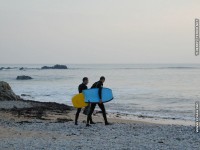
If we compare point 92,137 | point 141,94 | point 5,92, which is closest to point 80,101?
point 92,137

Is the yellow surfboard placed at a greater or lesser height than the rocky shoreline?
greater

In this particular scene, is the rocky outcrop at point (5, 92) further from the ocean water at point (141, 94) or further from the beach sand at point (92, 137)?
the beach sand at point (92, 137)

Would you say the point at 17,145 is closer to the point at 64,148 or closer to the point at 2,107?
the point at 64,148

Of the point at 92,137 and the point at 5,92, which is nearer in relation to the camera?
the point at 92,137

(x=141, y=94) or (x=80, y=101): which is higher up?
(x=80, y=101)

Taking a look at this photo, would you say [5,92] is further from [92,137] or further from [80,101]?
[92,137]

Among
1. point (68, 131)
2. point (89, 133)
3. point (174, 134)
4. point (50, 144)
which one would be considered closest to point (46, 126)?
point (68, 131)

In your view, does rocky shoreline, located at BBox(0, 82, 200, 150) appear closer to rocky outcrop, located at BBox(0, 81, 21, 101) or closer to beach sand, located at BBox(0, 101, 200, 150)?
beach sand, located at BBox(0, 101, 200, 150)

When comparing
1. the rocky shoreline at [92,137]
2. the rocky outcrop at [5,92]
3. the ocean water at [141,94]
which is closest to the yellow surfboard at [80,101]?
the rocky shoreline at [92,137]

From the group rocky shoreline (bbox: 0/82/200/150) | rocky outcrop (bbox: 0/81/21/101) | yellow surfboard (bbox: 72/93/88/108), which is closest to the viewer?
rocky shoreline (bbox: 0/82/200/150)

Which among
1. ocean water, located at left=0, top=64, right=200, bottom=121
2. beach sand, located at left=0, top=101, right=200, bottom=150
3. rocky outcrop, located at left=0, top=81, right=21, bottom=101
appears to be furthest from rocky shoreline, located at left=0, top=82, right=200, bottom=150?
rocky outcrop, located at left=0, top=81, right=21, bottom=101

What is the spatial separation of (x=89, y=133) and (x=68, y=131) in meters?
0.91

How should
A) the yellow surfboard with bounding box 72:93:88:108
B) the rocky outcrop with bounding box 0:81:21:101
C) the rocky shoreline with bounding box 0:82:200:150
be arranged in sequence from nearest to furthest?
the rocky shoreline with bounding box 0:82:200:150 < the yellow surfboard with bounding box 72:93:88:108 < the rocky outcrop with bounding box 0:81:21:101

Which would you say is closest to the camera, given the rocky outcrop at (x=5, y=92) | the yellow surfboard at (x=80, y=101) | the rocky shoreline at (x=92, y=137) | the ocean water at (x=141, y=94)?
the rocky shoreline at (x=92, y=137)
